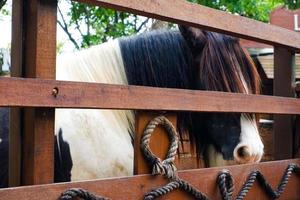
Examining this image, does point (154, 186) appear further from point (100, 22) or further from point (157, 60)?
point (100, 22)

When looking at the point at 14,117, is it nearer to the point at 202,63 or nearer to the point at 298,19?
the point at 202,63

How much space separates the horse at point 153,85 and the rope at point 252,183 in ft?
0.34

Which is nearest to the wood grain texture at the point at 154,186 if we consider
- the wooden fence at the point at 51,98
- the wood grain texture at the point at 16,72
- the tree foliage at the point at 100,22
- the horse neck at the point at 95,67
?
the wooden fence at the point at 51,98

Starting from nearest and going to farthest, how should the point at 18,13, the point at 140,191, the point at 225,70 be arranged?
the point at 18,13 < the point at 140,191 < the point at 225,70

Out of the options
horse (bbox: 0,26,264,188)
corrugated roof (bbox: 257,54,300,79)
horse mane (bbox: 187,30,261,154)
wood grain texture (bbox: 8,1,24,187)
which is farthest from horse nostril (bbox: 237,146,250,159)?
corrugated roof (bbox: 257,54,300,79)

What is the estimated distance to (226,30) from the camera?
1.69 m

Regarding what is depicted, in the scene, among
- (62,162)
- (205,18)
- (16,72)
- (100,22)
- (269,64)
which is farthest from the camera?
(100,22)

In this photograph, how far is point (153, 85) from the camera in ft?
6.76

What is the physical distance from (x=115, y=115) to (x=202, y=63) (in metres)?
0.43

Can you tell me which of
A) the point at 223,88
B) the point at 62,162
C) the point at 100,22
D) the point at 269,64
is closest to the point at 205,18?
the point at 223,88

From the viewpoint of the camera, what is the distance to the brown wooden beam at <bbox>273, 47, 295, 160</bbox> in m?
2.18

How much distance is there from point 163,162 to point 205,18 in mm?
478

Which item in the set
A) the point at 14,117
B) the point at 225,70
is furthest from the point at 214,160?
the point at 14,117

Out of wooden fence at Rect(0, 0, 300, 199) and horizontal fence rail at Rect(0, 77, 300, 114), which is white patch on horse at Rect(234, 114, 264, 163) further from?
wooden fence at Rect(0, 0, 300, 199)
